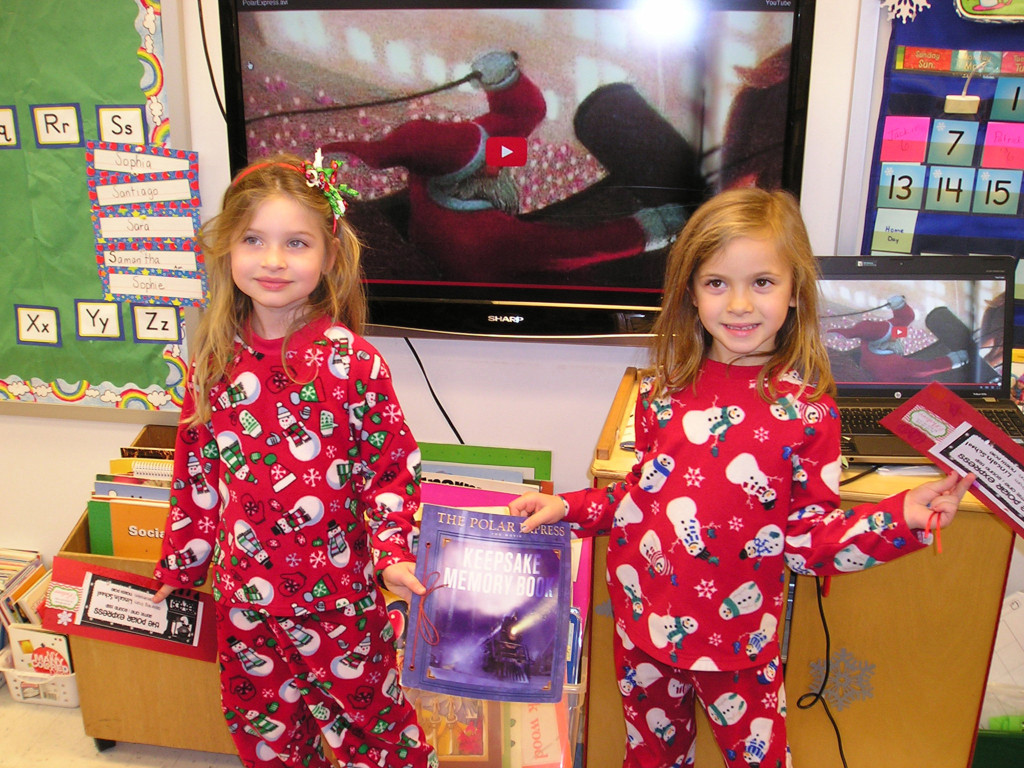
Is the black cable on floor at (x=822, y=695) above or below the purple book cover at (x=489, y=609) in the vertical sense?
below

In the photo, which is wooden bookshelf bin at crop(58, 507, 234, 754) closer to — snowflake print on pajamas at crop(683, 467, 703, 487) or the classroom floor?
the classroom floor

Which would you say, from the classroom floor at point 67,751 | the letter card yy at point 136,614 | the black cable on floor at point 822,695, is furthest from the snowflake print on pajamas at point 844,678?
the classroom floor at point 67,751

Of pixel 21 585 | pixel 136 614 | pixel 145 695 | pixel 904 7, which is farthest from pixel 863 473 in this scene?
pixel 21 585

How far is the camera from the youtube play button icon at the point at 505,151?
1.56m

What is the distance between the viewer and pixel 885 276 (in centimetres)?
140

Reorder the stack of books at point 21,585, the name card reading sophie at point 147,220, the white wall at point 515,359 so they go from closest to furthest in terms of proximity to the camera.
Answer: the white wall at point 515,359
the name card reading sophie at point 147,220
the stack of books at point 21,585

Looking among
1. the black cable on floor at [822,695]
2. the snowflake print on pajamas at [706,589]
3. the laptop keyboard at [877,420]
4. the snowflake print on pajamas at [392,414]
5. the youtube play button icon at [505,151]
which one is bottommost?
the black cable on floor at [822,695]

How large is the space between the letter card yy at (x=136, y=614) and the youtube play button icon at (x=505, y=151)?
3.36ft

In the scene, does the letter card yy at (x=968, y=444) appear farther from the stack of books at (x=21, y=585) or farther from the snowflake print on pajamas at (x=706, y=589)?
the stack of books at (x=21, y=585)

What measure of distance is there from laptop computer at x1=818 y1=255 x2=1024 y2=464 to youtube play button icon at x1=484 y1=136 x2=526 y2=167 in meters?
0.63

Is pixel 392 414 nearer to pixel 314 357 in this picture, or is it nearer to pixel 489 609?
pixel 314 357

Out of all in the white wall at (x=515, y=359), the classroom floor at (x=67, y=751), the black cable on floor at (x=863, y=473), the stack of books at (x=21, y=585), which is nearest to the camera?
the black cable on floor at (x=863, y=473)

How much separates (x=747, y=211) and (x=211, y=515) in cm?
95

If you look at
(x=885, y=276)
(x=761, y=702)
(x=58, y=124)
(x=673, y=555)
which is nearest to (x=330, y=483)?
(x=673, y=555)
